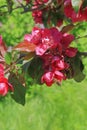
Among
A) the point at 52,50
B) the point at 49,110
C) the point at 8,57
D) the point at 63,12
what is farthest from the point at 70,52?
the point at 49,110

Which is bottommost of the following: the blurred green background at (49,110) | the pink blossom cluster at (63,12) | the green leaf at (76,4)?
the blurred green background at (49,110)

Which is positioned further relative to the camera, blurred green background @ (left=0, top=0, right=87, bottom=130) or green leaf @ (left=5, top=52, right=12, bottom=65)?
blurred green background @ (left=0, top=0, right=87, bottom=130)

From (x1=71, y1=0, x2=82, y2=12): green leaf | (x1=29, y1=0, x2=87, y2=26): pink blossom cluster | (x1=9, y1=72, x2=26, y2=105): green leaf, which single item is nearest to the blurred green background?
(x1=29, y1=0, x2=87, y2=26): pink blossom cluster

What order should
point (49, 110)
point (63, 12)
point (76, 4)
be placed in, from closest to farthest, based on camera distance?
point (76, 4)
point (63, 12)
point (49, 110)

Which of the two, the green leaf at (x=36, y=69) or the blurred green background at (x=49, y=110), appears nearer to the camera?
the green leaf at (x=36, y=69)

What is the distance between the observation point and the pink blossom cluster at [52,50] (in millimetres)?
1159

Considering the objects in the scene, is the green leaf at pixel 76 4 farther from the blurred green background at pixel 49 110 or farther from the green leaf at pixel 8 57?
the blurred green background at pixel 49 110

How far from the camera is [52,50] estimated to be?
3.83 ft

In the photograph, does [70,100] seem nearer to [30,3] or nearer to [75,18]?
[30,3]

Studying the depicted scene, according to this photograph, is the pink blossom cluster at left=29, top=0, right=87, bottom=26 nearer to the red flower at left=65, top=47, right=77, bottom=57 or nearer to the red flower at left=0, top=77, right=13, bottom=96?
the red flower at left=65, top=47, right=77, bottom=57

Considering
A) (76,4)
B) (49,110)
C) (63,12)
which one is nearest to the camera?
(76,4)

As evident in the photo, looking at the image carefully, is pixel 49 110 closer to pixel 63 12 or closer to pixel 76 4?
pixel 63 12

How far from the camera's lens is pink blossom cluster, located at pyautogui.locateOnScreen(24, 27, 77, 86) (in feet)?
3.80

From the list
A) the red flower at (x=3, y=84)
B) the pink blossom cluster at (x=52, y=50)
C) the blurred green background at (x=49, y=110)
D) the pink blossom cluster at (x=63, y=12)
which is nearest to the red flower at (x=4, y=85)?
the red flower at (x=3, y=84)
